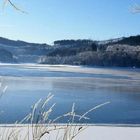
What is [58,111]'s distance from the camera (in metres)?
9.27

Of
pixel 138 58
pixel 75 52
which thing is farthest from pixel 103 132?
pixel 75 52

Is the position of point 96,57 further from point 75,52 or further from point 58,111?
point 58,111

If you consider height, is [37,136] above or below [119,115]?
above

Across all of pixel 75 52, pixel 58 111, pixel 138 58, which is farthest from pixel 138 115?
pixel 75 52

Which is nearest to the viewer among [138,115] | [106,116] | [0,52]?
[106,116]

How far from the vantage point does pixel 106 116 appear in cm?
892

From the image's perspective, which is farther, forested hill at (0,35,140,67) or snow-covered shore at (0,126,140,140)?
forested hill at (0,35,140,67)

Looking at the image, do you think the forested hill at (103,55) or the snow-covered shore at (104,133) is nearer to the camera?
the snow-covered shore at (104,133)

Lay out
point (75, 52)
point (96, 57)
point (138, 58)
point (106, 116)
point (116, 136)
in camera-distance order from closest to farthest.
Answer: point (116, 136) < point (106, 116) < point (138, 58) < point (96, 57) < point (75, 52)

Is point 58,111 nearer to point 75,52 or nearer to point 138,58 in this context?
point 138,58

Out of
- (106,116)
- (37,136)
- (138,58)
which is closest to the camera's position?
(37,136)

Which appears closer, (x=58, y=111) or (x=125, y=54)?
(x=58, y=111)

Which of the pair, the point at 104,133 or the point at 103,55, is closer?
the point at 104,133

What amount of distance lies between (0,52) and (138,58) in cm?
4216
